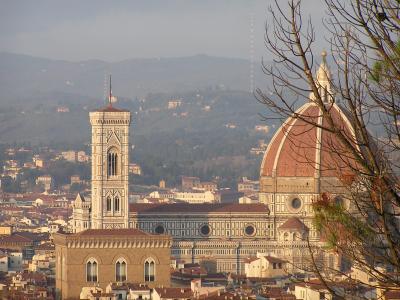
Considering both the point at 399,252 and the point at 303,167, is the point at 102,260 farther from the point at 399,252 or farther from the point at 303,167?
the point at 399,252

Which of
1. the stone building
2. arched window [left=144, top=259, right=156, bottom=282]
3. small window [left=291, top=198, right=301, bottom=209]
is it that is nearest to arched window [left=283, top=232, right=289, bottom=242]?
small window [left=291, top=198, right=301, bottom=209]

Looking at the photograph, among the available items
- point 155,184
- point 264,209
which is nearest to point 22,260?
point 264,209

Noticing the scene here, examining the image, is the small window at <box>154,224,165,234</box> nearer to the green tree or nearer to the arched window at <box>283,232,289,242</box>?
the arched window at <box>283,232,289,242</box>

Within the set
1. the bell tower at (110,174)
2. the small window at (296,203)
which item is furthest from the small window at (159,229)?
the small window at (296,203)

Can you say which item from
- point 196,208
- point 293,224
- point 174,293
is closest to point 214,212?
point 196,208

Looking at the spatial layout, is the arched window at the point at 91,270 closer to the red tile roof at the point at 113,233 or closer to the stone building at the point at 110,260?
the stone building at the point at 110,260

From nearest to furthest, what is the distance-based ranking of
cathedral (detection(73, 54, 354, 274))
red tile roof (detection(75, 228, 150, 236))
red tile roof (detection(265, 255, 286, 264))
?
red tile roof (detection(75, 228, 150, 236)) → red tile roof (detection(265, 255, 286, 264)) → cathedral (detection(73, 54, 354, 274))
